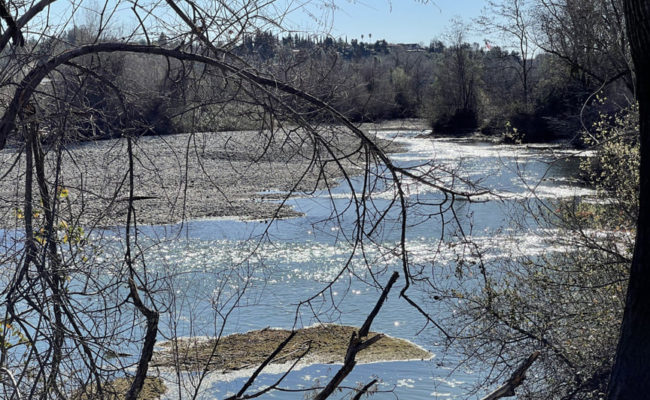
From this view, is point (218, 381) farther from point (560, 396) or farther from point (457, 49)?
point (457, 49)

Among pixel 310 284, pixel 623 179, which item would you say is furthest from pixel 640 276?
pixel 310 284

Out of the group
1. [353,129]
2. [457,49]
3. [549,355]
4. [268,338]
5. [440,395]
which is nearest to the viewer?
[353,129]

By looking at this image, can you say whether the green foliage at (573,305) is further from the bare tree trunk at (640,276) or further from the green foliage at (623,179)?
the bare tree trunk at (640,276)

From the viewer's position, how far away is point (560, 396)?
7973 mm

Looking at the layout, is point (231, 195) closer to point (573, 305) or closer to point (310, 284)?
point (310, 284)

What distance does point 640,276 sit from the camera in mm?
3801

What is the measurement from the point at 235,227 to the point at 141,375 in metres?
14.5

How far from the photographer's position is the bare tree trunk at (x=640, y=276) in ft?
11.9

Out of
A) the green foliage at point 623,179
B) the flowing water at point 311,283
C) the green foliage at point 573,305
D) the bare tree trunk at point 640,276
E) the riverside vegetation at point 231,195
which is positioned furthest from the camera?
the flowing water at point 311,283

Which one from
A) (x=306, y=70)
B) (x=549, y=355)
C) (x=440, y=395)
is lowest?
(x=440, y=395)

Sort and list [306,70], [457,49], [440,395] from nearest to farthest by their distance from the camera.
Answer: [306,70] → [440,395] → [457,49]

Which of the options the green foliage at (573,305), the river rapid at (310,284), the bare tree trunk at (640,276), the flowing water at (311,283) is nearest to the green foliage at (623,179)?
the green foliage at (573,305)

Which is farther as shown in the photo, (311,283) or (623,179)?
(311,283)

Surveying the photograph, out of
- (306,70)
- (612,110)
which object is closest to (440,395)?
(306,70)
